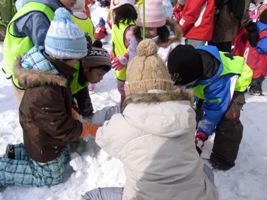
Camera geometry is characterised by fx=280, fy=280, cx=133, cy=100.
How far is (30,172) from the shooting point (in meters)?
2.15

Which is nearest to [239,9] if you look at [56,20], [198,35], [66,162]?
[198,35]

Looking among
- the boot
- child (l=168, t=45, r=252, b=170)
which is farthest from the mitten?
the boot

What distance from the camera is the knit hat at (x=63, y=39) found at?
1879mm

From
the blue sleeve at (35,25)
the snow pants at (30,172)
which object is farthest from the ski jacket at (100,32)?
the snow pants at (30,172)

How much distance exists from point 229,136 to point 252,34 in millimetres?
2028

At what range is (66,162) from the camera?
238cm

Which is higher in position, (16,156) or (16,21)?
(16,21)

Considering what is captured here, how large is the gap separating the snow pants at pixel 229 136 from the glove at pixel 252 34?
71.0 inches

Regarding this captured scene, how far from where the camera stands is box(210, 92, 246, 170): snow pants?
2234 mm

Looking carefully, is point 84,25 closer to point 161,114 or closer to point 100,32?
point 161,114

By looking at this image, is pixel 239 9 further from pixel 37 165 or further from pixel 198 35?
pixel 37 165

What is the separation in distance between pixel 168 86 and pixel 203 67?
Result: 61 cm

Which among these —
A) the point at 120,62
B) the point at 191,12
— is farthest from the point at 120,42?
the point at 191,12

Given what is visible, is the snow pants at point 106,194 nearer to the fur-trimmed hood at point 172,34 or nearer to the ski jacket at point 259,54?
the fur-trimmed hood at point 172,34
